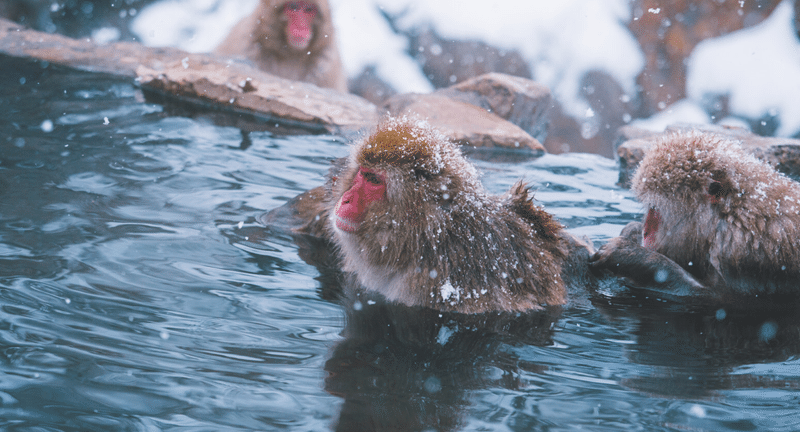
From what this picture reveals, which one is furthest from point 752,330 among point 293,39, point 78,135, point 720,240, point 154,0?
point 154,0

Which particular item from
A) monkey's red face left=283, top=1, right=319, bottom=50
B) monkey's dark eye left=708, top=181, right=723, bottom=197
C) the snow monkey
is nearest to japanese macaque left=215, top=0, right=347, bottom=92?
monkey's red face left=283, top=1, right=319, bottom=50

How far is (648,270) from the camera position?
2.51 metres

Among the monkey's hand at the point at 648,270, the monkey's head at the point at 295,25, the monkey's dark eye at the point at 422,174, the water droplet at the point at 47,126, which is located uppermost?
the monkey's head at the point at 295,25

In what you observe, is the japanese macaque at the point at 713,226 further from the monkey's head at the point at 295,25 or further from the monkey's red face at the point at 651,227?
the monkey's head at the point at 295,25

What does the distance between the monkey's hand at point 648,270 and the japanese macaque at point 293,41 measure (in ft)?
15.2

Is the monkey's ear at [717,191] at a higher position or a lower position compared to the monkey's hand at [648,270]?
higher

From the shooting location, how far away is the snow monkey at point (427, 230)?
2133 mm

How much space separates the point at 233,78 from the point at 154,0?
776 cm

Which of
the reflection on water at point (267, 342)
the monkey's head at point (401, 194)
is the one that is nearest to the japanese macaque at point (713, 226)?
the reflection on water at point (267, 342)

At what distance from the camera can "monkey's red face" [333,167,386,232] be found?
215cm

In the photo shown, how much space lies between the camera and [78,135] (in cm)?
395

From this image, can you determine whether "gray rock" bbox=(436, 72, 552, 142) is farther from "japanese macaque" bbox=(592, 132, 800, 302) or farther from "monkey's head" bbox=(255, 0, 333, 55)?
"japanese macaque" bbox=(592, 132, 800, 302)

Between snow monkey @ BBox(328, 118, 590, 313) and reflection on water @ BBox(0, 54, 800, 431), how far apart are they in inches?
3.5

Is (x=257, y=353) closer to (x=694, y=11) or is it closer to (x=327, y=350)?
(x=327, y=350)
